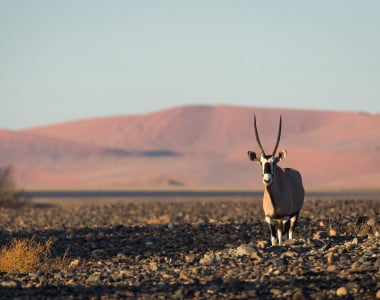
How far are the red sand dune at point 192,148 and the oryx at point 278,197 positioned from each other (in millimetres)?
87148

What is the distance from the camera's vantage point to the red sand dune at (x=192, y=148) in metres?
125

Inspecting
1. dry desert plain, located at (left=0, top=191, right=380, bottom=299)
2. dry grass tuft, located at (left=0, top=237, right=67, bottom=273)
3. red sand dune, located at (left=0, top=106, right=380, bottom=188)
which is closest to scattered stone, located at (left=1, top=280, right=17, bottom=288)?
dry desert plain, located at (left=0, top=191, right=380, bottom=299)

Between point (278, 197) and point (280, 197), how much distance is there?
4 cm

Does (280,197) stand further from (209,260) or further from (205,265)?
(205,265)

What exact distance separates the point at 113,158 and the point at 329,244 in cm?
13423

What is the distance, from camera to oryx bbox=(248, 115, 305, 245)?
51.1 feet

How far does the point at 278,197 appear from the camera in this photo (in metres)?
15.9

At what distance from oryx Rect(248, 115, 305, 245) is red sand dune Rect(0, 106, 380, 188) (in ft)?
286

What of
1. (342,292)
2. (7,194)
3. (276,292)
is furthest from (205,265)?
(7,194)

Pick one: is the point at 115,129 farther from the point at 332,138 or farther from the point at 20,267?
the point at 20,267

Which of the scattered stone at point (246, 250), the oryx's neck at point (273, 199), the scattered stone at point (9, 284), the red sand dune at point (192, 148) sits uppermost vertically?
the red sand dune at point (192, 148)

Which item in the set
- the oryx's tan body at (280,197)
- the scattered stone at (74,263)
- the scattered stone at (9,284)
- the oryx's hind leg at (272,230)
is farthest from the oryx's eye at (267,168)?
the scattered stone at (9,284)

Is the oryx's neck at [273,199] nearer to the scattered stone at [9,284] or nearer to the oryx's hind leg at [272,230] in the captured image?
the oryx's hind leg at [272,230]

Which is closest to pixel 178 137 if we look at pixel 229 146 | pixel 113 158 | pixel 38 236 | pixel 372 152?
pixel 229 146
